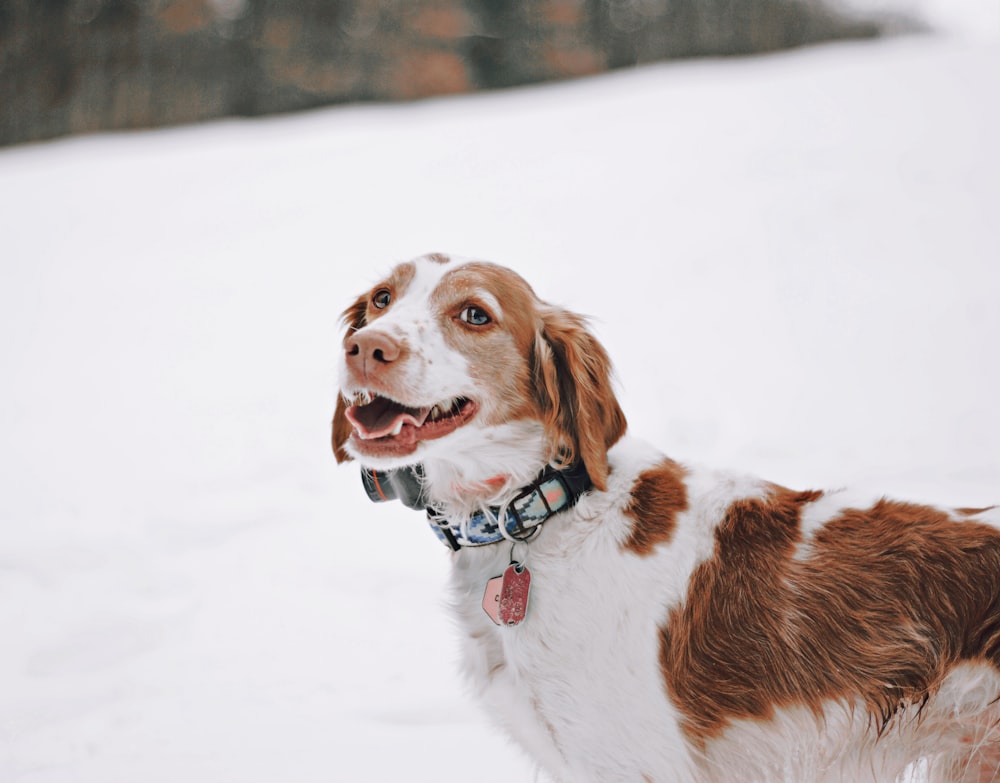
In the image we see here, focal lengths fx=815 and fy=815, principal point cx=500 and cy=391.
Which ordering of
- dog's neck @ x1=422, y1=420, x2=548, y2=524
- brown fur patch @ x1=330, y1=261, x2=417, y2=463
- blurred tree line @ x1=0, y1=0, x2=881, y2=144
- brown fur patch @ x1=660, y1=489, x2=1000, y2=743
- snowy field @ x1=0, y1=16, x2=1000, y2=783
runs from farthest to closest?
blurred tree line @ x1=0, y1=0, x2=881, y2=144, snowy field @ x1=0, y1=16, x2=1000, y2=783, brown fur patch @ x1=330, y1=261, x2=417, y2=463, dog's neck @ x1=422, y1=420, x2=548, y2=524, brown fur patch @ x1=660, y1=489, x2=1000, y2=743

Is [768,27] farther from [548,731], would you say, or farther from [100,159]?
[548,731]

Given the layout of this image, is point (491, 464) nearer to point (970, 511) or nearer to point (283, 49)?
point (970, 511)

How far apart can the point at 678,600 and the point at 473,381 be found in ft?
2.07

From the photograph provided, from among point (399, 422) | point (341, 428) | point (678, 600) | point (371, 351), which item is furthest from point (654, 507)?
point (341, 428)

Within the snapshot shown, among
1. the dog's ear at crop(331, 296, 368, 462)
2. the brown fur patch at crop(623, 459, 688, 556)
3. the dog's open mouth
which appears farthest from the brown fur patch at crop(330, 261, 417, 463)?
the brown fur patch at crop(623, 459, 688, 556)

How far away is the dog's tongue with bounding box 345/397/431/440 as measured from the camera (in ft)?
5.56

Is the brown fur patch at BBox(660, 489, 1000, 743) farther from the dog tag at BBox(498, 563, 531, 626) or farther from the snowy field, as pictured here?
the snowy field

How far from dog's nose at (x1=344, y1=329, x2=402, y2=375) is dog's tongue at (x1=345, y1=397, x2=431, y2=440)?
0.13 meters

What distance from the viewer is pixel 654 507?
1774 mm

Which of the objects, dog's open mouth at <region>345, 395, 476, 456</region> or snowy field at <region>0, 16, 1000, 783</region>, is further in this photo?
snowy field at <region>0, 16, 1000, 783</region>

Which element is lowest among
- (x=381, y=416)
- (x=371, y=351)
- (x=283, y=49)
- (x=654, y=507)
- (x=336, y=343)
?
(x=336, y=343)

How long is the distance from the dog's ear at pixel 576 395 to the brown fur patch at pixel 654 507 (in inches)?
3.6

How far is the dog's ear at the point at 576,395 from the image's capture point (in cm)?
179

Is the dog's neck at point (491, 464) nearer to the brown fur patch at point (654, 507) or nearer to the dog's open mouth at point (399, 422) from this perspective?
the dog's open mouth at point (399, 422)
